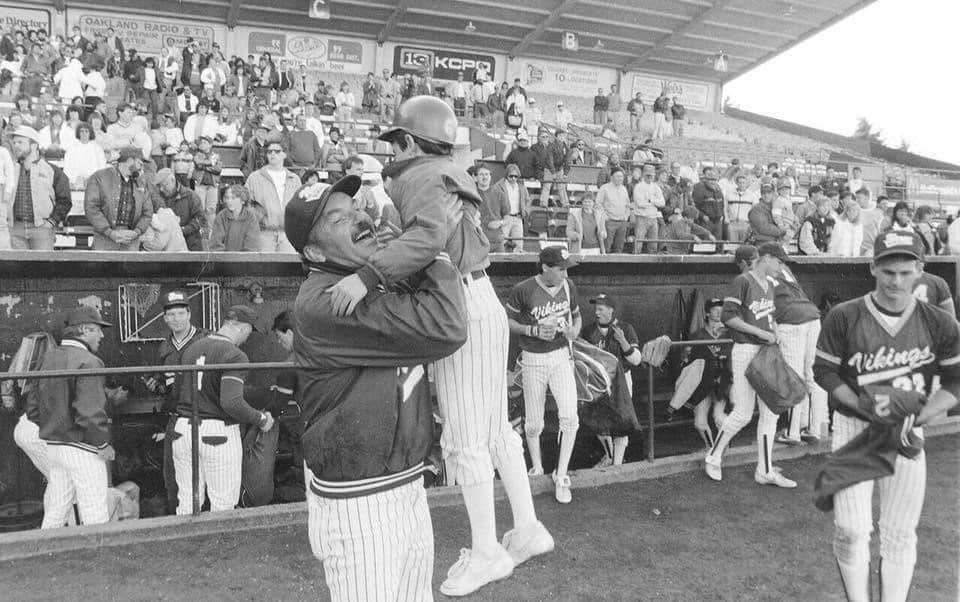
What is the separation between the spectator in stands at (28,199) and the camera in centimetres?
705

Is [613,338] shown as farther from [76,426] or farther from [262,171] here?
[76,426]

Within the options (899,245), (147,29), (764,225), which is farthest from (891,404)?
(147,29)

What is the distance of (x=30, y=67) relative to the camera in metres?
15.5

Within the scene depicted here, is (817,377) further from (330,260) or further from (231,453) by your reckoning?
(231,453)

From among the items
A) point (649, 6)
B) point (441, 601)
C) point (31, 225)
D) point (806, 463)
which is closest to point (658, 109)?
point (649, 6)

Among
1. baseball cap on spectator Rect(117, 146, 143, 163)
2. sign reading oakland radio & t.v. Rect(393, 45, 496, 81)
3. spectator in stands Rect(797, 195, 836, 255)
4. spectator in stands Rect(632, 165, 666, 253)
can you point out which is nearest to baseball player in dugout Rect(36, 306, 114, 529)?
baseball cap on spectator Rect(117, 146, 143, 163)

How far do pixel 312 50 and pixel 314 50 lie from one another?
67 mm

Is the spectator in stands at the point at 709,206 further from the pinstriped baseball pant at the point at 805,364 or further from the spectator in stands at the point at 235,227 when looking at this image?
the spectator in stands at the point at 235,227

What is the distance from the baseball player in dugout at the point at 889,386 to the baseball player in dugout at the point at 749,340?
2.71 m

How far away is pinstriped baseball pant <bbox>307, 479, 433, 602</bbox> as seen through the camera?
2309mm

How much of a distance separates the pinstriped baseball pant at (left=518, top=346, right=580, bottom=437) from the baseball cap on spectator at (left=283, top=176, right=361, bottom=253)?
12.6 ft

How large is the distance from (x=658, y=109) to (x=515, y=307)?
21481 millimetres

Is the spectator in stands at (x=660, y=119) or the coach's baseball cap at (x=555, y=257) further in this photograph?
the spectator in stands at (x=660, y=119)

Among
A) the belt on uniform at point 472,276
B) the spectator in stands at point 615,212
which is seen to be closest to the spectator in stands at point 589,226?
the spectator in stands at point 615,212
